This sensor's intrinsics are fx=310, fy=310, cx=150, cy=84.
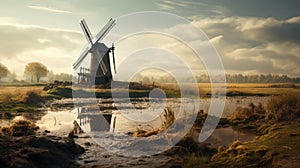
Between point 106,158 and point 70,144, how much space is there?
236 cm

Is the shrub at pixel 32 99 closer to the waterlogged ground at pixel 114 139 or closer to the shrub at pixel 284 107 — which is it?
the waterlogged ground at pixel 114 139

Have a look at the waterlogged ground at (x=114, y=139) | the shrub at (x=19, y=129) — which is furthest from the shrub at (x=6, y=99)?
the shrub at (x=19, y=129)

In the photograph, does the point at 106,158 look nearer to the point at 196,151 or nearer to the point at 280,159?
the point at 196,151

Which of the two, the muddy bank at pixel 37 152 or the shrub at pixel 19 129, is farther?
the shrub at pixel 19 129

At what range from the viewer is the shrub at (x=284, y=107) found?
2088 cm

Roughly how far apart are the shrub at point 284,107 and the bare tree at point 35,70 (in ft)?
261

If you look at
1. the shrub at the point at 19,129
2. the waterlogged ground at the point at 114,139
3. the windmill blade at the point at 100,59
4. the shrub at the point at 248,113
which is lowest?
the waterlogged ground at the point at 114,139

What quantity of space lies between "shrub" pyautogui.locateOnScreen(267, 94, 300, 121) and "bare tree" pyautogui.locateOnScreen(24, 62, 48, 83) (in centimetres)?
7957

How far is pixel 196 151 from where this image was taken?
15.6 metres

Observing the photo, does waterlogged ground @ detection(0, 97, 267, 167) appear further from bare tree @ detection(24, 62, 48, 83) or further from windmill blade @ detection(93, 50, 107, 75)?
bare tree @ detection(24, 62, 48, 83)

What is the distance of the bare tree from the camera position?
90.1 metres

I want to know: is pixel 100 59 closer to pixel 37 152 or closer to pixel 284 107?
pixel 284 107

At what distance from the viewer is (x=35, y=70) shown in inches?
3548

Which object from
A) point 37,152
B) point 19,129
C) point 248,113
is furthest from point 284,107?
point 19,129
